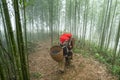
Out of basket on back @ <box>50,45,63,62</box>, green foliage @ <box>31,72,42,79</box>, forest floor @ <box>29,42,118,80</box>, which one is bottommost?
green foliage @ <box>31,72,42,79</box>

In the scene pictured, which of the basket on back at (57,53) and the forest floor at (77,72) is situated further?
the forest floor at (77,72)

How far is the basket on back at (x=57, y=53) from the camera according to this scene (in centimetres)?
409

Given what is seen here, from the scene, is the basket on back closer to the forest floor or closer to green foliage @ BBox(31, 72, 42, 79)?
the forest floor

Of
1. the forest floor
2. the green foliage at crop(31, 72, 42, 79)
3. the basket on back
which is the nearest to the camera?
the basket on back

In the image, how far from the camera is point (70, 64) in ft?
16.1

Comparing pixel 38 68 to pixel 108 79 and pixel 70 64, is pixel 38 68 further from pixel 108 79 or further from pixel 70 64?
pixel 108 79

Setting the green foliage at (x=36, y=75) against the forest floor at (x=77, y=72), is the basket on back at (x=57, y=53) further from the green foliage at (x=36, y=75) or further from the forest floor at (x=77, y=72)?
the green foliage at (x=36, y=75)

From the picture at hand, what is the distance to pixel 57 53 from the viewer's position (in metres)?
4.09

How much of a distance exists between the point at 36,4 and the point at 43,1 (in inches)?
45.9

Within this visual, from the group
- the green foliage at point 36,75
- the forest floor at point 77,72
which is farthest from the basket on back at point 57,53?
the green foliage at point 36,75

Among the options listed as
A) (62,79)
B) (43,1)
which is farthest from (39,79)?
(43,1)

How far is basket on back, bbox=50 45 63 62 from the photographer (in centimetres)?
409

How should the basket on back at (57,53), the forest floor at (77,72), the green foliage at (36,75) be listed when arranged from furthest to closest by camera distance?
1. the green foliage at (36,75)
2. the forest floor at (77,72)
3. the basket on back at (57,53)

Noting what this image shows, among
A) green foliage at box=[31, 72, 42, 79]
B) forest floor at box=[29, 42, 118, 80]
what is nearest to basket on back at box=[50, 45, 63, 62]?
forest floor at box=[29, 42, 118, 80]
